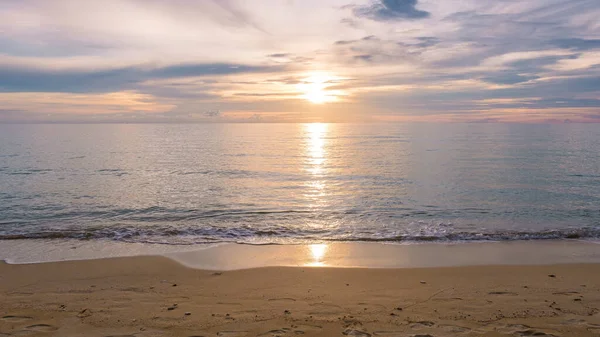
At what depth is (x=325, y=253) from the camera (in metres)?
12.7

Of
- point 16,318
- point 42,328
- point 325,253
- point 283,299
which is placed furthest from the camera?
point 325,253

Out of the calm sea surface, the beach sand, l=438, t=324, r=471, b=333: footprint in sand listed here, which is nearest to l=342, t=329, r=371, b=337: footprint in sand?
the beach sand

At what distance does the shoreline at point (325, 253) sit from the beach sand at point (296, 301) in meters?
0.73

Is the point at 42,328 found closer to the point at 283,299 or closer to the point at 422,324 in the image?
the point at 283,299

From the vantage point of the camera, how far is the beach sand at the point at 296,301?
6984 mm

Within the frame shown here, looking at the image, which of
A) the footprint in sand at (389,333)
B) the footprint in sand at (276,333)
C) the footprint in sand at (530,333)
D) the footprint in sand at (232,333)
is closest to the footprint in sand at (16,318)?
the footprint in sand at (232,333)

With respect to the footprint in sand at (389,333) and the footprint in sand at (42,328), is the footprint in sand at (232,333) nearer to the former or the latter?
the footprint in sand at (389,333)

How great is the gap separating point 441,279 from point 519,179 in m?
22.5

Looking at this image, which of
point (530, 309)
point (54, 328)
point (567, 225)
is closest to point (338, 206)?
point (567, 225)

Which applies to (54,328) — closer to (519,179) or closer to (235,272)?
(235,272)

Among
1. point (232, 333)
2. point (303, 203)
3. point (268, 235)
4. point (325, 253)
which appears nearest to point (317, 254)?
point (325, 253)

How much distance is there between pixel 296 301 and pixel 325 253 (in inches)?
177

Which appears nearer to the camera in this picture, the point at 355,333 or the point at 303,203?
the point at 355,333

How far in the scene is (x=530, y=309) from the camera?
7758mm
